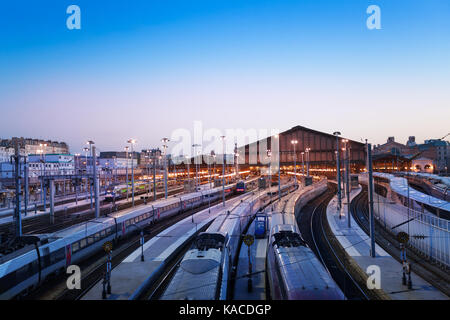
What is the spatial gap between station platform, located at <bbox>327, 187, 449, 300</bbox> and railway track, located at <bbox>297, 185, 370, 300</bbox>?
86cm

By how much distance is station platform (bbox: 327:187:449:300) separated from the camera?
1310cm

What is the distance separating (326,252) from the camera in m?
21.3

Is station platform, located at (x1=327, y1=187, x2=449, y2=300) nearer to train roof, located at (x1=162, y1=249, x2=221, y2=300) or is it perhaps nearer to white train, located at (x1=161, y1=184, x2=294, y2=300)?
white train, located at (x1=161, y1=184, x2=294, y2=300)

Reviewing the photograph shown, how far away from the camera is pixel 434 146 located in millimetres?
124375

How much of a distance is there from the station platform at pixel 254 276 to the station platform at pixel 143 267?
4.87 meters

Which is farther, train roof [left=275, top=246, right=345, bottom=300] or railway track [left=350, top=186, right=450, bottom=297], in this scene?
railway track [left=350, top=186, right=450, bottom=297]

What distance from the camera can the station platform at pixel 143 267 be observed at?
1417 cm

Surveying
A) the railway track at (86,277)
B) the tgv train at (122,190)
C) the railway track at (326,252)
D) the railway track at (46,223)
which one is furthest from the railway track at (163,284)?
the tgv train at (122,190)

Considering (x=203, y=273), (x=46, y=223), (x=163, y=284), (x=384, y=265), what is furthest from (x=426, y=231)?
(x=46, y=223)

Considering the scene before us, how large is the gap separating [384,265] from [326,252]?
4.75m

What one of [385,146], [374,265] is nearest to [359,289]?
[374,265]
